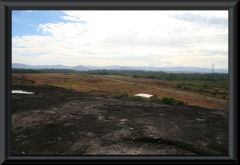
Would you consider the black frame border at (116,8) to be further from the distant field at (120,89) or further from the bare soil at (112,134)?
the distant field at (120,89)

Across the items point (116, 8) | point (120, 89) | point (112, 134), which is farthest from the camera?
point (120, 89)

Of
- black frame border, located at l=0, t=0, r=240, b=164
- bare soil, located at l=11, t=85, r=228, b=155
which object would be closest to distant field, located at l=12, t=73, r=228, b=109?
bare soil, located at l=11, t=85, r=228, b=155

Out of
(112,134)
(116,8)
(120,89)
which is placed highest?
(116,8)

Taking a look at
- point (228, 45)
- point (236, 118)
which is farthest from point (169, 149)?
point (228, 45)

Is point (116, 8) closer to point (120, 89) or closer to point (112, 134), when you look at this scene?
point (112, 134)

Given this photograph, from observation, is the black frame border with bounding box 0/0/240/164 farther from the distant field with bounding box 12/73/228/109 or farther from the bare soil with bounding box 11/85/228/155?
the distant field with bounding box 12/73/228/109

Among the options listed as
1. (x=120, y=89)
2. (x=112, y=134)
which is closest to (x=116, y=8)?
(x=112, y=134)

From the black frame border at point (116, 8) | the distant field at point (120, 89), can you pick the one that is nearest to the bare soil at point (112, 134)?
the black frame border at point (116, 8)

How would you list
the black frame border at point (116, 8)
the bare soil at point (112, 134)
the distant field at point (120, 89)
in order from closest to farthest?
the black frame border at point (116, 8) < the bare soil at point (112, 134) < the distant field at point (120, 89)

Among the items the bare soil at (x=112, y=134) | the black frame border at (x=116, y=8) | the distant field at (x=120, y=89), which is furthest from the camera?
the distant field at (x=120, y=89)
